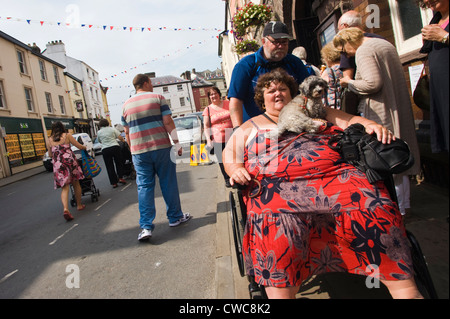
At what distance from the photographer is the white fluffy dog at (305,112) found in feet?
6.18

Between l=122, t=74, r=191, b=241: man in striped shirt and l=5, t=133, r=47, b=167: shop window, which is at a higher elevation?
l=5, t=133, r=47, b=167: shop window

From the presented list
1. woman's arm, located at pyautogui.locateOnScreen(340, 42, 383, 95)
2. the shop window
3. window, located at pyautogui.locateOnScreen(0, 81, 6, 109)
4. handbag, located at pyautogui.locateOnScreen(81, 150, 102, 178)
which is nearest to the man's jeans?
woman's arm, located at pyautogui.locateOnScreen(340, 42, 383, 95)

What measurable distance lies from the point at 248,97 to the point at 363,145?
1.32 meters

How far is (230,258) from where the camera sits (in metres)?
2.82

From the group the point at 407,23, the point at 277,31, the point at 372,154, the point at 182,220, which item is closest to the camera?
the point at 372,154

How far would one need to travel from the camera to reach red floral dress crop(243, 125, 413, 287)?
1464 millimetres

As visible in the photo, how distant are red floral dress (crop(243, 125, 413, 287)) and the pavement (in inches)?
6.6

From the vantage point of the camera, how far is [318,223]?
1636 millimetres

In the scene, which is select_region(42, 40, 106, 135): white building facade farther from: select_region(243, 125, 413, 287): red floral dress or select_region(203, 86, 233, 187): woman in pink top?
select_region(243, 125, 413, 287): red floral dress

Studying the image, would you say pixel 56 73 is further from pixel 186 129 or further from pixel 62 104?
pixel 186 129

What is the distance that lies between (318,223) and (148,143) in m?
2.53

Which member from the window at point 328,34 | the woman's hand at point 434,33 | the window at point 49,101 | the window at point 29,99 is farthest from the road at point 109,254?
the window at point 49,101

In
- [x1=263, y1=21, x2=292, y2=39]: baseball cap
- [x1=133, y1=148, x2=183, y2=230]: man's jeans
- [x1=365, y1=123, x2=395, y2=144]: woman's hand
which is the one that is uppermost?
[x1=263, y1=21, x2=292, y2=39]: baseball cap

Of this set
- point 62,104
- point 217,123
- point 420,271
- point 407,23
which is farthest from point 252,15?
point 62,104
